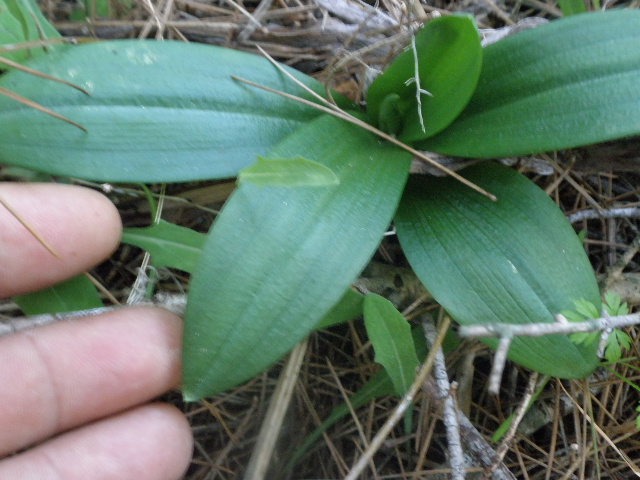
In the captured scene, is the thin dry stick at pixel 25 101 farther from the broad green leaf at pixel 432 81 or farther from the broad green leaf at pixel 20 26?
the broad green leaf at pixel 432 81

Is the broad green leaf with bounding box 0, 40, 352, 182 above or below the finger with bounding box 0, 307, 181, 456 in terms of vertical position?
above

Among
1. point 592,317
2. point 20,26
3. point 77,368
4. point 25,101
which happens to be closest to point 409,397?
point 592,317

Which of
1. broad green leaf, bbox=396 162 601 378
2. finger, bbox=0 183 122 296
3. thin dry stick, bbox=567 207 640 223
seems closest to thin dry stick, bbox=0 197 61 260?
finger, bbox=0 183 122 296

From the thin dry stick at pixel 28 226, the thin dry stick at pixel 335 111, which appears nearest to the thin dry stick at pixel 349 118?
the thin dry stick at pixel 335 111

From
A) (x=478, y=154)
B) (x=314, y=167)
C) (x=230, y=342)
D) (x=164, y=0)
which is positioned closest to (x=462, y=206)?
(x=478, y=154)

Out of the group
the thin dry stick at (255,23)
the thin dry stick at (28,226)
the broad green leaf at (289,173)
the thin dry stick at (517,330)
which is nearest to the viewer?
the thin dry stick at (517,330)

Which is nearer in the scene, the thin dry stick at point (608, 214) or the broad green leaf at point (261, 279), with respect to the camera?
the broad green leaf at point (261, 279)

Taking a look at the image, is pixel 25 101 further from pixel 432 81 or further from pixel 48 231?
pixel 432 81

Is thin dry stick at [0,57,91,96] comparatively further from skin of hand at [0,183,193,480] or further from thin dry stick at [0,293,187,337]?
thin dry stick at [0,293,187,337]
